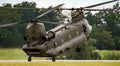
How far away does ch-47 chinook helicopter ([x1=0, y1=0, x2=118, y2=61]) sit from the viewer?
33438 mm

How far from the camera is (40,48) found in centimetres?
3353

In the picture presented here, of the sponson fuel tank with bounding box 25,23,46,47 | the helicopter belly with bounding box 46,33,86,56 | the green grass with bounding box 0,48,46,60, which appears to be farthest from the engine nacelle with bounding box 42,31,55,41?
the green grass with bounding box 0,48,46,60

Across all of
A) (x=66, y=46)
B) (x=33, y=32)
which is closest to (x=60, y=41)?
(x=66, y=46)

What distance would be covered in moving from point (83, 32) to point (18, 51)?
1316cm

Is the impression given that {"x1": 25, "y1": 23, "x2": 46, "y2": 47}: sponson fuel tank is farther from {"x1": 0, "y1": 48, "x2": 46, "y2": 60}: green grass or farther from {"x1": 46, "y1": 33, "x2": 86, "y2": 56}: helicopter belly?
{"x1": 0, "y1": 48, "x2": 46, "y2": 60}: green grass

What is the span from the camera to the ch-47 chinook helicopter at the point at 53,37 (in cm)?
3344

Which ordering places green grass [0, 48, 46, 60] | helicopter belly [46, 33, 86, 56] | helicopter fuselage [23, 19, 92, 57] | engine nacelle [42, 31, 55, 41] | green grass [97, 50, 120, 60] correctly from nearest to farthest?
helicopter fuselage [23, 19, 92, 57], engine nacelle [42, 31, 55, 41], helicopter belly [46, 33, 86, 56], green grass [0, 48, 46, 60], green grass [97, 50, 120, 60]

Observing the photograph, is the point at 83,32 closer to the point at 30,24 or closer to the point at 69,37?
the point at 69,37

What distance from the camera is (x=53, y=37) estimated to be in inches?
1363

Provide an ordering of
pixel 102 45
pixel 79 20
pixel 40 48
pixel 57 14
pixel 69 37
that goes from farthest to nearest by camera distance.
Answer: pixel 102 45, pixel 57 14, pixel 79 20, pixel 69 37, pixel 40 48

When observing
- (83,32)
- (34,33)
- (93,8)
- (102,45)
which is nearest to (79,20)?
(83,32)

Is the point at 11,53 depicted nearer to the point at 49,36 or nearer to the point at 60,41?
the point at 60,41

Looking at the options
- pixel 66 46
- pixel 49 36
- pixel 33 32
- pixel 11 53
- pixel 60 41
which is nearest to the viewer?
pixel 33 32

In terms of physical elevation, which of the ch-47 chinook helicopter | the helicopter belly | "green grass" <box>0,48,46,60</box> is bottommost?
"green grass" <box>0,48,46,60</box>
